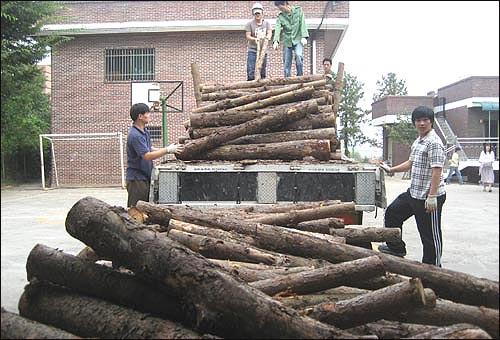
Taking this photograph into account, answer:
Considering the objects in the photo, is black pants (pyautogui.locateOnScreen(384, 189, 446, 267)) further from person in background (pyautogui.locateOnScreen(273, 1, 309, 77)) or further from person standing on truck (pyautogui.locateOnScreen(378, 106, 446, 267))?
person in background (pyautogui.locateOnScreen(273, 1, 309, 77))

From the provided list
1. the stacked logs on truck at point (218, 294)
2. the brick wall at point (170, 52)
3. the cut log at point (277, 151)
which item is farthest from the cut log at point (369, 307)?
the brick wall at point (170, 52)

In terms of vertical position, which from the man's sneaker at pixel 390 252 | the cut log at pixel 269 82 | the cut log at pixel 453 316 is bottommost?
the man's sneaker at pixel 390 252

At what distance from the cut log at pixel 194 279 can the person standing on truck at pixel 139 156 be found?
2.24m

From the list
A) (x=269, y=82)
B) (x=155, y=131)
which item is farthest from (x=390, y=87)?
(x=155, y=131)

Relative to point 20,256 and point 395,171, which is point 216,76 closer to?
point 395,171

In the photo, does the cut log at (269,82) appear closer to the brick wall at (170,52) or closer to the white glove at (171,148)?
the white glove at (171,148)

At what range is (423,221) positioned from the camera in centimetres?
483

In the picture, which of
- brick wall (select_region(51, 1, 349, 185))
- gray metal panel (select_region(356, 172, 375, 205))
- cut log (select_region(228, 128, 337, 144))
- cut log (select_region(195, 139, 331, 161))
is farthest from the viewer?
brick wall (select_region(51, 1, 349, 185))

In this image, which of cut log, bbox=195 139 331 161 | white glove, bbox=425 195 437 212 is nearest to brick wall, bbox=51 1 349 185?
cut log, bbox=195 139 331 161

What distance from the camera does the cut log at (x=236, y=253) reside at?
3.54 metres

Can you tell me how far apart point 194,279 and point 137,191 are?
2902 mm

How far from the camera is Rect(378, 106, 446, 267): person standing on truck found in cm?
460

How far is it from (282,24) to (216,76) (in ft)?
27.5

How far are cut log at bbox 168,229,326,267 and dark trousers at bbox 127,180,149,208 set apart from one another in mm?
1592
